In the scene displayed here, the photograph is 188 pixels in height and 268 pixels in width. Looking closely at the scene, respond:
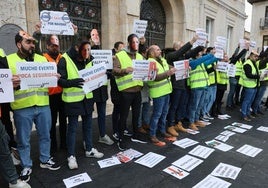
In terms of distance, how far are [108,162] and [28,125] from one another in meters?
1.30

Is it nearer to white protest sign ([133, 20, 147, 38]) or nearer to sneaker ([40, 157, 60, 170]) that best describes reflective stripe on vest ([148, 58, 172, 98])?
white protest sign ([133, 20, 147, 38])

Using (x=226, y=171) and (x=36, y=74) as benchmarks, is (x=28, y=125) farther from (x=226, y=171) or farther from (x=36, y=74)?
(x=226, y=171)

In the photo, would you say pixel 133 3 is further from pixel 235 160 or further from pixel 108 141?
pixel 235 160

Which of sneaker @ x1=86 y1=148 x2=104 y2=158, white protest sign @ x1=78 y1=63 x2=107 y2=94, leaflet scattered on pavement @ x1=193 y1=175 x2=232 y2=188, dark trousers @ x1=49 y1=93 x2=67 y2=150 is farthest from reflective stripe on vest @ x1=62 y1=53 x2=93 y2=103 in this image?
leaflet scattered on pavement @ x1=193 y1=175 x2=232 y2=188

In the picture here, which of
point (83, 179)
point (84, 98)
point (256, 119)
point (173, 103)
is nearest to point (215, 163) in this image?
point (173, 103)

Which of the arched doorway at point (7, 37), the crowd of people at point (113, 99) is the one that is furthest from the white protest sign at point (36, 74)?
the arched doorway at point (7, 37)

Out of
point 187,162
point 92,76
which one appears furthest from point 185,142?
point 92,76

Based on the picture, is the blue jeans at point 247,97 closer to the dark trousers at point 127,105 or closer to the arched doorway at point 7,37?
the dark trousers at point 127,105

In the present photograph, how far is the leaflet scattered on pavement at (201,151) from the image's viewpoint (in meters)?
3.97

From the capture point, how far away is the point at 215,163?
3.70m

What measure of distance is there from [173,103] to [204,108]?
1411 millimetres

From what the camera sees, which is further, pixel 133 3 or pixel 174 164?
pixel 133 3

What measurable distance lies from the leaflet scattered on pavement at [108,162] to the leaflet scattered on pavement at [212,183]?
→ 1242 mm

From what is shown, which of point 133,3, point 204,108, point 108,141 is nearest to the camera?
point 108,141
